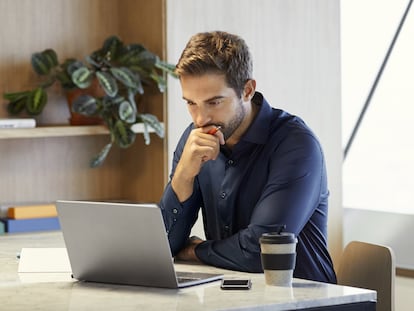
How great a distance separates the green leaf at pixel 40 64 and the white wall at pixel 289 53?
57cm

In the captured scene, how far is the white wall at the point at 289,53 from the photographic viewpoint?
14.4 feet

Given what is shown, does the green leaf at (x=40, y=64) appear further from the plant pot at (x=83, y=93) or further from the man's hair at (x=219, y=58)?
the man's hair at (x=219, y=58)

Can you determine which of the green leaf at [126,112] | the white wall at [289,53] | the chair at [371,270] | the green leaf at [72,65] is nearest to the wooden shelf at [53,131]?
the green leaf at [126,112]

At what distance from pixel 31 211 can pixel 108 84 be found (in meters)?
0.67

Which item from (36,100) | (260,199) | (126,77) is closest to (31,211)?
(36,100)

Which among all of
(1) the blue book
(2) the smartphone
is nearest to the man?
(2) the smartphone

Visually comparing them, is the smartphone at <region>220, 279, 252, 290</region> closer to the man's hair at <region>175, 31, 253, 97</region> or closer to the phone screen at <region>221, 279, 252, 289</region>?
the phone screen at <region>221, 279, 252, 289</region>

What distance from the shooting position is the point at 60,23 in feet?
14.8

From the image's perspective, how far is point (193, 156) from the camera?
2883 mm

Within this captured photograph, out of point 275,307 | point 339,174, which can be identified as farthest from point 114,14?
point 275,307

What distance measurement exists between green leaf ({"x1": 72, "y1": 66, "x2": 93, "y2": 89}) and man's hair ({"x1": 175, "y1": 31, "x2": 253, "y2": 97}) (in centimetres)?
130

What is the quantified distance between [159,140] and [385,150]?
Result: 65.0 inches

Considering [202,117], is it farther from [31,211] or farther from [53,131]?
[31,211]

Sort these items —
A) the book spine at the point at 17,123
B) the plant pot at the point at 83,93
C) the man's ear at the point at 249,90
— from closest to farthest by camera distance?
the man's ear at the point at 249,90
the book spine at the point at 17,123
the plant pot at the point at 83,93
